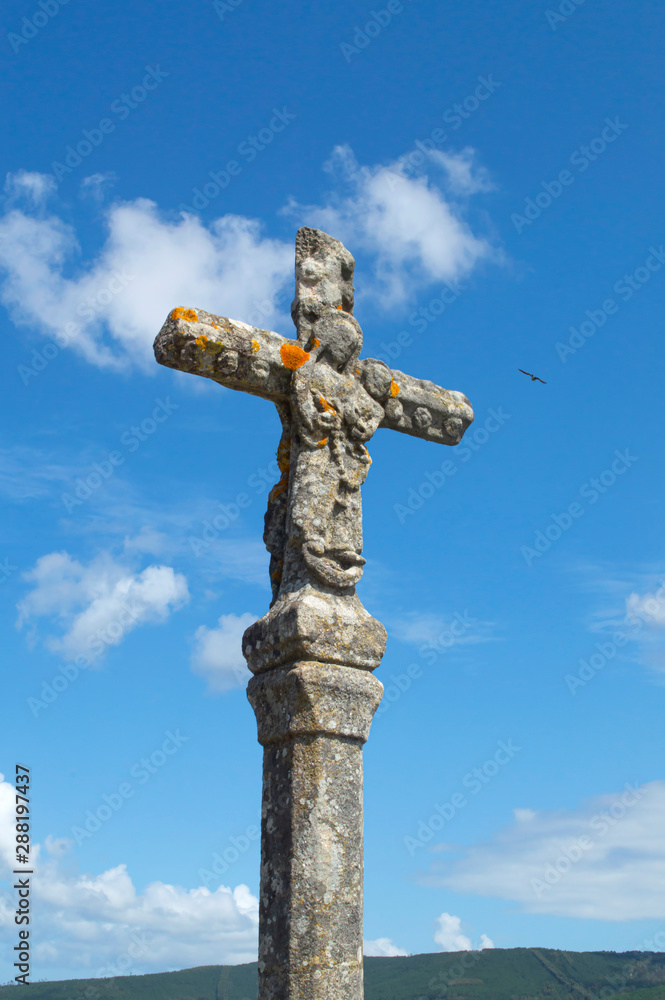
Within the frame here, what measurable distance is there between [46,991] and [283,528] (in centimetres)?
6819

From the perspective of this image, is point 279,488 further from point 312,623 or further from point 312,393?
point 312,623

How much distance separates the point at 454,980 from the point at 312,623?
65.5m

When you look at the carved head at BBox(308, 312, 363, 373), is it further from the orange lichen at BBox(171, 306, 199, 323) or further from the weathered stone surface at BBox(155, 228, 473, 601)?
the orange lichen at BBox(171, 306, 199, 323)

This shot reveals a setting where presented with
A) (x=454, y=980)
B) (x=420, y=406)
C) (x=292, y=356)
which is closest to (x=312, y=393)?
(x=292, y=356)

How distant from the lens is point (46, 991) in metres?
64.5

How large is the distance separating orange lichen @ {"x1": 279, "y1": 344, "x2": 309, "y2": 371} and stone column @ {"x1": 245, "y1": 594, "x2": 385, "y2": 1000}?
1593 millimetres

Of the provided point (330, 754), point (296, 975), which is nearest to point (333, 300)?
point (330, 754)

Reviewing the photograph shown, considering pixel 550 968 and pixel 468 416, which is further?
pixel 550 968

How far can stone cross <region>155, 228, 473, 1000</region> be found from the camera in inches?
224

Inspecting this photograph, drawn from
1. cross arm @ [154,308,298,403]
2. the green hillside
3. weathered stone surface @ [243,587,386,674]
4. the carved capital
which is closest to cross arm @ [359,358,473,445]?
cross arm @ [154,308,298,403]

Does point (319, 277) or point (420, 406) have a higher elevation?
point (319, 277)

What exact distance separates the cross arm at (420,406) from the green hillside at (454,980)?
52027 millimetres

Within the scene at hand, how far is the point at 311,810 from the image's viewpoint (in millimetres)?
5785

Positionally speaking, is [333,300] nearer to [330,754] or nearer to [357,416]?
[357,416]
